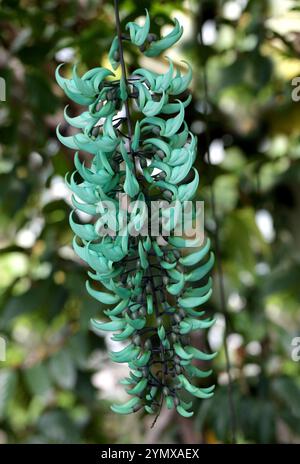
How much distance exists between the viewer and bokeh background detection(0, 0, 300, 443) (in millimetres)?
1247

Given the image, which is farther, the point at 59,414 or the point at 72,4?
the point at 59,414

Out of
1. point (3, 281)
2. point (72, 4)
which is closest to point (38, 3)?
point (72, 4)

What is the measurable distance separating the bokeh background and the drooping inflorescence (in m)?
0.58

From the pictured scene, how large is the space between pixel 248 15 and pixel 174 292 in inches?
42.4

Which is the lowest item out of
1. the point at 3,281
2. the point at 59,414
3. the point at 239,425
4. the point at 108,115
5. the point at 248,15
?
the point at 3,281

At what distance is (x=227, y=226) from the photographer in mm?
1469

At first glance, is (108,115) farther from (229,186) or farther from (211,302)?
(229,186)

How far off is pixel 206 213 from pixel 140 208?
0.97 metres

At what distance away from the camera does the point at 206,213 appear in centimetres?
144
